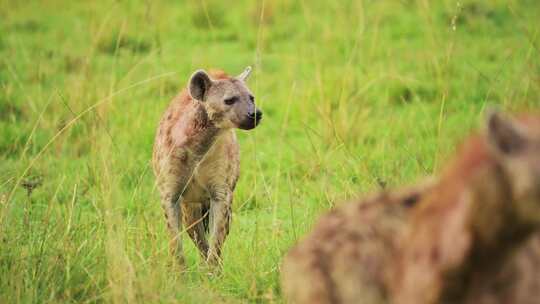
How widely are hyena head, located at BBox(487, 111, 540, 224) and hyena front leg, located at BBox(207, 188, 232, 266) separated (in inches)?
94.4

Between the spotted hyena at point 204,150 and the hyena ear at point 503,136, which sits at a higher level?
the hyena ear at point 503,136

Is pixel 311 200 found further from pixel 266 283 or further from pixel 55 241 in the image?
pixel 55 241

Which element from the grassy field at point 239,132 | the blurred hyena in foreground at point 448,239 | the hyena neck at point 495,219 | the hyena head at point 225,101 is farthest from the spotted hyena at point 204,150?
the hyena neck at point 495,219

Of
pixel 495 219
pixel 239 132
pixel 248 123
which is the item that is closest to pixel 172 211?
pixel 248 123

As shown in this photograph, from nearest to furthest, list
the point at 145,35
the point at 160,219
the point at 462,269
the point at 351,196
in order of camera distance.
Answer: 1. the point at 462,269
2. the point at 351,196
3. the point at 160,219
4. the point at 145,35

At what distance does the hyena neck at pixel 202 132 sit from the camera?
182 inches

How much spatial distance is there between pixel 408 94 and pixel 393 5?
94.4 inches

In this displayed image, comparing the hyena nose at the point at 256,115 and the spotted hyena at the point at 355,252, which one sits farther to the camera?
the hyena nose at the point at 256,115

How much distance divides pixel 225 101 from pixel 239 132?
6.57 feet

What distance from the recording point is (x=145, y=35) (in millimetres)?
8211

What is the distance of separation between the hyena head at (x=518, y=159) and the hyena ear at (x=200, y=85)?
8.99 feet

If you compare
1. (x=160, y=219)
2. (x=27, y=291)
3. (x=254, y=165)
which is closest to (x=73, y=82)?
(x=254, y=165)

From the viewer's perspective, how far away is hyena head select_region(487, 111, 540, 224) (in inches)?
78.6

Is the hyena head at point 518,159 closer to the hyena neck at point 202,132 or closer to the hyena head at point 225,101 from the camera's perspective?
the hyena head at point 225,101
